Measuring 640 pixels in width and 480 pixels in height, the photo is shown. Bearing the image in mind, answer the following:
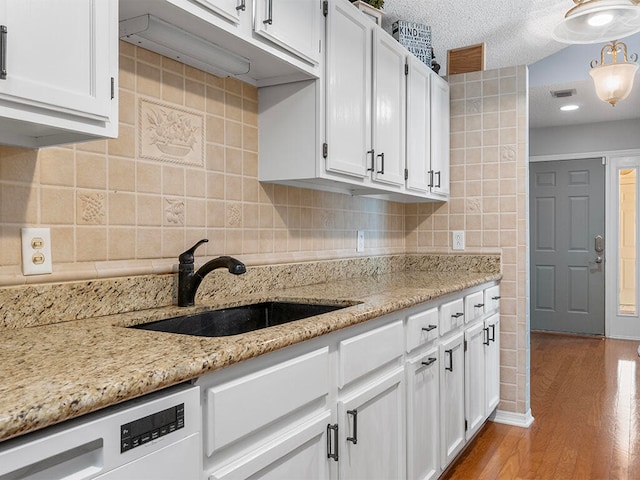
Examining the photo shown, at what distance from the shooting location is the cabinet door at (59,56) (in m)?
0.94

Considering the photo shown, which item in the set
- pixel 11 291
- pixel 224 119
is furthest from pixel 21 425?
pixel 224 119

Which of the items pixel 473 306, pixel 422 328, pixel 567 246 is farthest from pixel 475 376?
pixel 567 246

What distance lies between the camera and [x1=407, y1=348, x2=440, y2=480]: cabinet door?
1.92 m

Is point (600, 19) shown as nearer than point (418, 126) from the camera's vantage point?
Result: Yes

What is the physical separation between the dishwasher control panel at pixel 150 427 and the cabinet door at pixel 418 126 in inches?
79.4

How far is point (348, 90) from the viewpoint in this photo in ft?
6.95

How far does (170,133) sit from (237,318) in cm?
66

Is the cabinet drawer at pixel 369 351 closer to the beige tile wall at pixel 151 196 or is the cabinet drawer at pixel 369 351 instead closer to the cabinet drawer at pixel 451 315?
the cabinet drawer at pixel 451 315

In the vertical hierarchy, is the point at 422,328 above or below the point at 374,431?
above

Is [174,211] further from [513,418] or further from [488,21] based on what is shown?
[488,21]

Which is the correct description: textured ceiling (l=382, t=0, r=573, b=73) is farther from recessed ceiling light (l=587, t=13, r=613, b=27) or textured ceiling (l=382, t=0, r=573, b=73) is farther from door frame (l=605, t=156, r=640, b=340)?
door frame (l=605, t=156, r=640, b=340)

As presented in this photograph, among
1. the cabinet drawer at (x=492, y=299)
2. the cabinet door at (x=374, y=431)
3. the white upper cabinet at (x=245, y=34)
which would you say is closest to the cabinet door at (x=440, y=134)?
the cabinet drawer at (x=492, y=299)

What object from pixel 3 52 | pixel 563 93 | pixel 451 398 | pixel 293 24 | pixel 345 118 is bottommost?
pixel 451 398

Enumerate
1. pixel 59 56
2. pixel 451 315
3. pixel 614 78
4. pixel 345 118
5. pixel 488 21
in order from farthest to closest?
pixel 488 21
pixel 614 78
pixel 451 315
pixel 345 118
pixel 59 56
